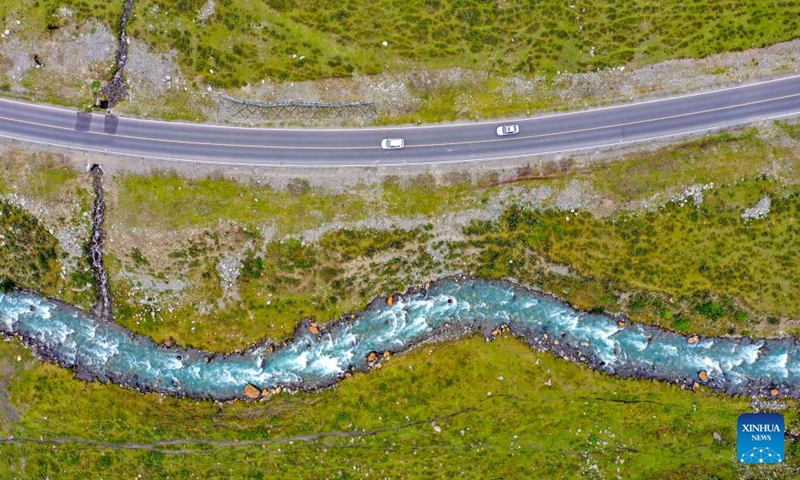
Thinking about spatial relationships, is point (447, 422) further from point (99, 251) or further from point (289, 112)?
point (99, 251)

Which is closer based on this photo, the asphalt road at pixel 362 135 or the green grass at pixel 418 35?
the green grass at pixel 418 35

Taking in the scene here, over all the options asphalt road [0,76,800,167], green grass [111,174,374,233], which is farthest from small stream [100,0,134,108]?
green grass [111,174,374,233]

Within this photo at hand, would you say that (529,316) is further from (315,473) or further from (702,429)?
(315,473)

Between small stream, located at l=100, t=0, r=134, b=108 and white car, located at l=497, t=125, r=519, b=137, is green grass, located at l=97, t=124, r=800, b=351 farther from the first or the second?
small stream, located at l=100, t=0, r=134, b=108

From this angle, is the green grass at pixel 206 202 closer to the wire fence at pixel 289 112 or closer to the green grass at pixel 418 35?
the wire fence at pixel 289 112

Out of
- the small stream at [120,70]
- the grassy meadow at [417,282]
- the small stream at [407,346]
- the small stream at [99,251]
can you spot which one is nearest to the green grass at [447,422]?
the grassy meadow at [417,282]

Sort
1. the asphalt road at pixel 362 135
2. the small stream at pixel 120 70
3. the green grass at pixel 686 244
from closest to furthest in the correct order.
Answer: the green grass at pixel 686 244
the asphalt road at pixel 362 135
the small stream at pixel 120 70
